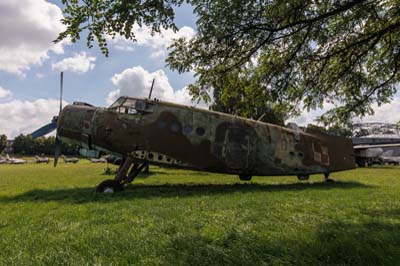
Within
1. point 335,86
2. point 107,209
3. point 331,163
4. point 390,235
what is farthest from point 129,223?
point 331,163

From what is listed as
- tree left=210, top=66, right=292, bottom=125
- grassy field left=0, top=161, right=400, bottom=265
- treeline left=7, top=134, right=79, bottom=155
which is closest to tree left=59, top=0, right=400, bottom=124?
tree left=210, top=66, right=292, bottom=125

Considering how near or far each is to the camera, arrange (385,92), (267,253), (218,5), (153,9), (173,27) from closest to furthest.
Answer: (267,253), (153,9), (173,27), (218,5), (385,92)

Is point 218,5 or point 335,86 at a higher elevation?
point 218,5

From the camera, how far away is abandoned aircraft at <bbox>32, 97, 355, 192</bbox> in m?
10.6

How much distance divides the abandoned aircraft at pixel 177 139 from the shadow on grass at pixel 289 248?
20.8 feet

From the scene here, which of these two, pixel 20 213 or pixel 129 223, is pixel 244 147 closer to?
pixel 129 223

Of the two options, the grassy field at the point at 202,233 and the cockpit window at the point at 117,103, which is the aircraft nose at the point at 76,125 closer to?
the cockpit window at the point at 117,103

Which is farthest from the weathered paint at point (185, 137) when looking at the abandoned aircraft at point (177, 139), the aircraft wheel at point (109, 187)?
the aircraft wheel at point (109, 187)

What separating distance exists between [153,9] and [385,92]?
6673 millimetres

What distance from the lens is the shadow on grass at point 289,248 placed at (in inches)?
143

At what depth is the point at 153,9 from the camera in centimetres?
440

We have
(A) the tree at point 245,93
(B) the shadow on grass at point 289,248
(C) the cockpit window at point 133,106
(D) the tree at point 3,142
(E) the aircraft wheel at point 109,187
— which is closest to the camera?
(B) the shadow on grass at point 289,248

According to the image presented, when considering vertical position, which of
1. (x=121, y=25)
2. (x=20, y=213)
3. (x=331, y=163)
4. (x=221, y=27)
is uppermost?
(x=221, y=27)

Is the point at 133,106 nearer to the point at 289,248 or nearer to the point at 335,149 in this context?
the point at 289,248
